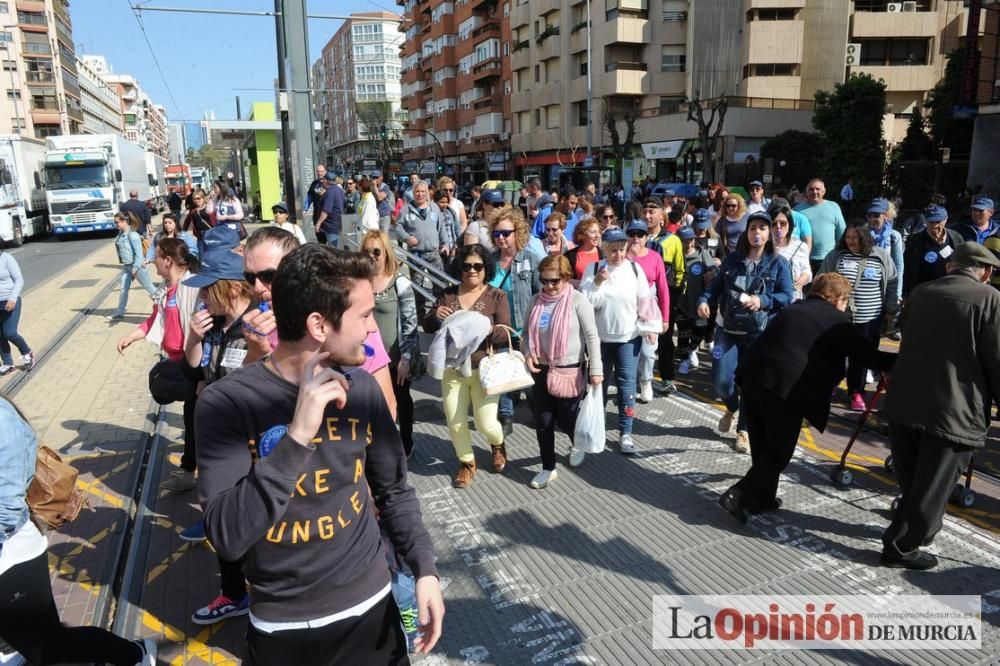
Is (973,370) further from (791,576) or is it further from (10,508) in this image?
(10,508)

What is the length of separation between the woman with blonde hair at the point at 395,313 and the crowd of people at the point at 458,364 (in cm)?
2

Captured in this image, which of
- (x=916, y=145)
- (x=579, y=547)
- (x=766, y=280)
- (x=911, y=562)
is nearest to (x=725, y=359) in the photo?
(x=766, y=280)

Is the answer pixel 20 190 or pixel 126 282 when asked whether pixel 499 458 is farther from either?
pixel 20 190

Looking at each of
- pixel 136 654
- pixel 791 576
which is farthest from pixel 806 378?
pixel 136 654

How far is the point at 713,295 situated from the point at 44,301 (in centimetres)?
1267

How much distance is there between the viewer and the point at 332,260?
5.82 ft

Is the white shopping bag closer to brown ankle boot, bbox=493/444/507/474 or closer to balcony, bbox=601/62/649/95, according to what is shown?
brown ankle boot, bbox=493/444/507/474

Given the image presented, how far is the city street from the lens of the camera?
345 centimetres

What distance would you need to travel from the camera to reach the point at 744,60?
3862cm

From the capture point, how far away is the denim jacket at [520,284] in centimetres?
603

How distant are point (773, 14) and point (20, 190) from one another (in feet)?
122

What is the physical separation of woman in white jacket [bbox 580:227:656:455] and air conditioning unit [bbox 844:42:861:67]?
41.1 metres

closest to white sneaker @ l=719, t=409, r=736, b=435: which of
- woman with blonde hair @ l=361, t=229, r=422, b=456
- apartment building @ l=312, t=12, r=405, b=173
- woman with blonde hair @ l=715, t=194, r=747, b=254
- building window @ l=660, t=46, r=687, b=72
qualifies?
woman with blonde hair @ l=715, t=194, r=747, b=254

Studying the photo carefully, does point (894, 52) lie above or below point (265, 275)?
above
